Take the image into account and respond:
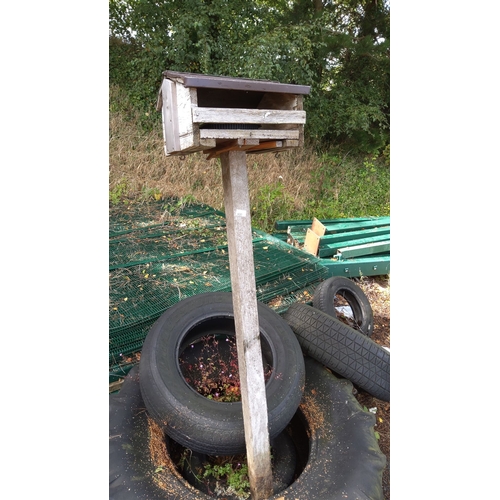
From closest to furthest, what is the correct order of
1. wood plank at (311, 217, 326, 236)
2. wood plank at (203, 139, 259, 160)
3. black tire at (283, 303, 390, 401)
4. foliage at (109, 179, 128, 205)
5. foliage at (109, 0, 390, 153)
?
wood plank at (203, 139, 259, 160)
black tire at (283, 303, 390, 401)
wood plank at (311, 217, 326, 236)
foliage at (109, 179, 128, 205)
foliage at (109, 0, 390, 153)

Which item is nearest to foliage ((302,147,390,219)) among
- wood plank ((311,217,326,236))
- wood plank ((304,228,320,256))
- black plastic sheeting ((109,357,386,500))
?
wood plank ((311,217,326,236))

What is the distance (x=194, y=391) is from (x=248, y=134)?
139 cm

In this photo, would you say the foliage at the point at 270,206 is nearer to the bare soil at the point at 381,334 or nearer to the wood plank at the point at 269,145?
the bare soil at the point at 381,334

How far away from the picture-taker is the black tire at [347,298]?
3.18 meters

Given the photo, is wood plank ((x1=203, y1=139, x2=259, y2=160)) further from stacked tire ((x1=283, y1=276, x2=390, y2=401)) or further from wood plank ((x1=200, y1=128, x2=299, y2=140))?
stacked tire ((x1=283, y1=276, x2=390, y2=401))

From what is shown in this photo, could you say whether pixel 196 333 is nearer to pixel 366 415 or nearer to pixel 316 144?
pixel 366 415

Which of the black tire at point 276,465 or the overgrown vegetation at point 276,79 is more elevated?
the overgrown vegetation at point 276,79

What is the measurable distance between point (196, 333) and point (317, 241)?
9.26 feet

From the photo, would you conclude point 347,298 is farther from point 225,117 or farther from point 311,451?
point 225,117

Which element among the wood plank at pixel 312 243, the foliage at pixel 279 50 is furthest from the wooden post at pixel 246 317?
the foliage at pixel 279 50

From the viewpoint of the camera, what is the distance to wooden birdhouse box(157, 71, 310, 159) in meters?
1.21

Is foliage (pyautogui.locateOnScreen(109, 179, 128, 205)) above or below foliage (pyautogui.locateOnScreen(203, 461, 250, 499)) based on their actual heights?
Result: above

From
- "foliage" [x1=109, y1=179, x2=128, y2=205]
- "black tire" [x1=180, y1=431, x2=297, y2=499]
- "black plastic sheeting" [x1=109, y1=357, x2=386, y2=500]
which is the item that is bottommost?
"black tire" [x1=180, y1=431, x2=297, y2=499]

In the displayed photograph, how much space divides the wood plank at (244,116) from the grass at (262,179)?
456 cm
